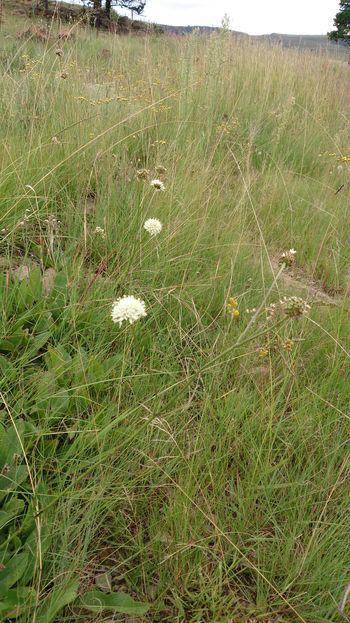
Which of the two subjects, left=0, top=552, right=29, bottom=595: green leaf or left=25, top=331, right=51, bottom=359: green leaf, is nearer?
left=0, top=552, right=29, bottom=595: green leaf

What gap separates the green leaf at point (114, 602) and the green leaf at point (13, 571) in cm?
15

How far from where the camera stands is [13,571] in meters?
0.94

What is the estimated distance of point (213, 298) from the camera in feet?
6.25

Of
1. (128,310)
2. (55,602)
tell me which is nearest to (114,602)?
(55,602)

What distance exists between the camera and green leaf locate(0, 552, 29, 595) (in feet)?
3.06

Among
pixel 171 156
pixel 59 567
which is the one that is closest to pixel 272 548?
pixel 59 567

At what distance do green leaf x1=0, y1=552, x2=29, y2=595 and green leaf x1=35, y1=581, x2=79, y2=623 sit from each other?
76 millimetres

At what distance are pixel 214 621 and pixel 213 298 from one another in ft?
3.79

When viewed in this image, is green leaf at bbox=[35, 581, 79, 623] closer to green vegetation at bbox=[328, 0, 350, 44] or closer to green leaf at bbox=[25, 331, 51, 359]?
green leaf at bbox=[25, 331, 51, 359]

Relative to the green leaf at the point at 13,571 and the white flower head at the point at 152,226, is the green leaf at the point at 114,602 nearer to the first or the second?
the green leaf at the point at 13,571

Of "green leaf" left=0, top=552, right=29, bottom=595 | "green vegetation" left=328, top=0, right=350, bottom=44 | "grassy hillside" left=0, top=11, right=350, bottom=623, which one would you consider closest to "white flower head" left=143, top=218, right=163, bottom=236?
"grassy hillside" left=0, top=11, right=350, bottom=623

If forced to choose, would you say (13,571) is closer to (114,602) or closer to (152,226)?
(114,602)

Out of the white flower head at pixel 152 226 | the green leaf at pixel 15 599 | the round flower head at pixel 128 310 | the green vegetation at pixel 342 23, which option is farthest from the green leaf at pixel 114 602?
the green vegetation at pixel 342 23

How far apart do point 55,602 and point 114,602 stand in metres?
0.14
